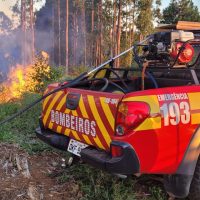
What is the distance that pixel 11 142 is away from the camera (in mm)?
5566

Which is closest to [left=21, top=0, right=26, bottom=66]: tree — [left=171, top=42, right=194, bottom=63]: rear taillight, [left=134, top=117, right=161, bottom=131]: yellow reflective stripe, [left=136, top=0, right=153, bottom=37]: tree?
[left=136, top=0, right=153, bottom=37]: tree

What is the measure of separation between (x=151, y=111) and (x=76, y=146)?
1071 millimetres

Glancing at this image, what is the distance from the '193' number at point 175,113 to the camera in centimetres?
347

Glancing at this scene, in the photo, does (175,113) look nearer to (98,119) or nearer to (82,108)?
(98,119)

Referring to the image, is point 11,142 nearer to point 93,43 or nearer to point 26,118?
point 26,118

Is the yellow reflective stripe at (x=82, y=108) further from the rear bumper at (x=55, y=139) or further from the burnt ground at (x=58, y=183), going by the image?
the burnt ground at (x=58, y=183)

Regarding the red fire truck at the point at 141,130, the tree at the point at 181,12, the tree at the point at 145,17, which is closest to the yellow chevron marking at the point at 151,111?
the red fire truck at the point at 141,130

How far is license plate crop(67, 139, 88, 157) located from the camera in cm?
400

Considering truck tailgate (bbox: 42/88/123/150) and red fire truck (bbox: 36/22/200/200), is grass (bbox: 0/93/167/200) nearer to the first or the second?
red fire truck (bbox: 36/22/200/200)

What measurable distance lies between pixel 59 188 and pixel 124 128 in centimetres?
145

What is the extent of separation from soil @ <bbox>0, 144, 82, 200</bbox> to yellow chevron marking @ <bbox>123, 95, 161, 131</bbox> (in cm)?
140

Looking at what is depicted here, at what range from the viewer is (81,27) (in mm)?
49156

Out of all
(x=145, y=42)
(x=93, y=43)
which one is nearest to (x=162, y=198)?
(x=145, y=42)

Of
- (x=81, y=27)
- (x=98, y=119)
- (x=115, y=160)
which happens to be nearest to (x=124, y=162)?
(x=115, y=160)
